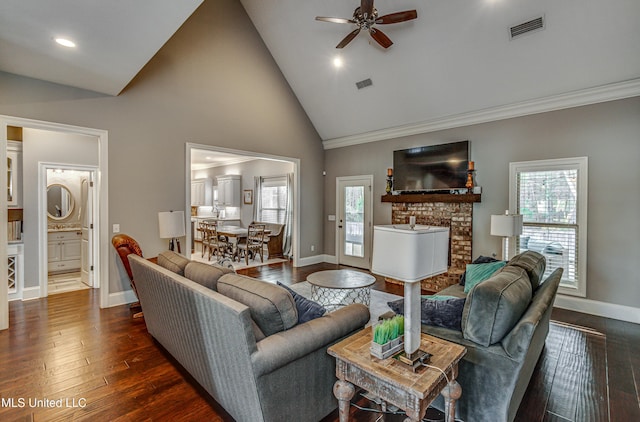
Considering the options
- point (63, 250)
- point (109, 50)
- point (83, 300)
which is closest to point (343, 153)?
point (109, 50)

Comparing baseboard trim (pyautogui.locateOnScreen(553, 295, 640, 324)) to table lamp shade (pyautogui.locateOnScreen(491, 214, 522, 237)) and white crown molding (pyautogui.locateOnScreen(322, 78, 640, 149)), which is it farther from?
white crown molding (pyautogui.locateOnScreen(322, 78, 640, 149))

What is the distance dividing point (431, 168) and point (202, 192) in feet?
27.3

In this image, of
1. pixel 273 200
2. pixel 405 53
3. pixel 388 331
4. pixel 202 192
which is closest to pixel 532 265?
pixel 388 331

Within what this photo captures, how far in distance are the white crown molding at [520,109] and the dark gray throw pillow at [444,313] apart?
153 inches

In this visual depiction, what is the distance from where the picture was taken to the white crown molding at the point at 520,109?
3.82m

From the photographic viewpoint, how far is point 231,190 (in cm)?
950

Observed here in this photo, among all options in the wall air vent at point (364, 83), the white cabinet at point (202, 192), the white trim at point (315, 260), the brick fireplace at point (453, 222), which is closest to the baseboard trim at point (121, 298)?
the white trim at point (315, 260)

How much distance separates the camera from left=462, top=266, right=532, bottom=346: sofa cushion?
174 centimetres

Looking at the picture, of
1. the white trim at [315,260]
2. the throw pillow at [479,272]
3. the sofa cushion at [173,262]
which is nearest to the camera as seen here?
the sofa cushion at [173,262]

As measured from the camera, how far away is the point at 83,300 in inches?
173

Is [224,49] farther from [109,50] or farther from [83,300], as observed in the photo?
[83,300]

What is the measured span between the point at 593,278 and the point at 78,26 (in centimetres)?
647

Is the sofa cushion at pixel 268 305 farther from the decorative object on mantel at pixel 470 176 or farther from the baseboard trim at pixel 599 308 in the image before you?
the baseboard trim at pixel 599 308

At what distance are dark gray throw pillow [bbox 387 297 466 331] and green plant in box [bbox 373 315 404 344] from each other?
476 millimetres
